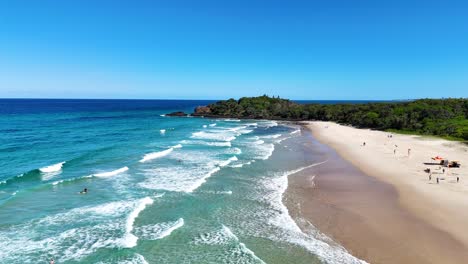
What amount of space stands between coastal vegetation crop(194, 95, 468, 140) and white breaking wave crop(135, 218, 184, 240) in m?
53.6

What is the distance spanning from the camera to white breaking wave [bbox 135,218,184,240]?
1827 centimetres

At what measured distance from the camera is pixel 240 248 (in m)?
17.0

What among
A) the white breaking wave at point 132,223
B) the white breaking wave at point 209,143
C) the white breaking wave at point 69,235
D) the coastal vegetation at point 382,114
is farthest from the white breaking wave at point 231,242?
the coastal vegetation at point 382,114

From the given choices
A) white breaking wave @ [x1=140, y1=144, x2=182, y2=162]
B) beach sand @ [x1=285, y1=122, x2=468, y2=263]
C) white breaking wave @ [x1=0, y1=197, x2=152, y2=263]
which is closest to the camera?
white breaking wave @ [x1=0, y1=197, x2=152, y2=263]

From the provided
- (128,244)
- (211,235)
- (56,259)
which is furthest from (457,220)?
(56,259)

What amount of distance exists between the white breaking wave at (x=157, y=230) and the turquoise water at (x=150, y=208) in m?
0.06

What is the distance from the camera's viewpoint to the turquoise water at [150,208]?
54.1 ft

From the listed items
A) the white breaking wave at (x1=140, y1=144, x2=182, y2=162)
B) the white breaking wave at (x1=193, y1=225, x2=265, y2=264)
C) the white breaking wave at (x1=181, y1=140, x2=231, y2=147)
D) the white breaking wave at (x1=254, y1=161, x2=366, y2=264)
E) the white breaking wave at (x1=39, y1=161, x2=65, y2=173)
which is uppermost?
the white breaking wave at (x1=39, y1=161, x2=65, y2=173)

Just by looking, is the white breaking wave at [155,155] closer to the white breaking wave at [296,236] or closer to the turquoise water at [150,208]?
the turquoise water at [150,208]

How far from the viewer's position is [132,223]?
20.0 meters

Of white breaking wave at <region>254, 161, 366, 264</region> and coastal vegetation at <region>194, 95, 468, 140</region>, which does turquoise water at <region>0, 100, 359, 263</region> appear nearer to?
white breaking wave at <region>254, 161, 366, 264</region>

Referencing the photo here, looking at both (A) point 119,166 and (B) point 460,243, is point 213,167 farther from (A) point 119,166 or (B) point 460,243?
(B) point 460,243

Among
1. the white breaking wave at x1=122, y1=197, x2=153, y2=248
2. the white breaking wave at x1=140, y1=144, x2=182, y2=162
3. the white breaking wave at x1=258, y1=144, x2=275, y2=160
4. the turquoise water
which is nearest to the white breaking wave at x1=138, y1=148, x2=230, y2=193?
the turquoise water

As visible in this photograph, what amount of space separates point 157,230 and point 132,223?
1968 millimetres
